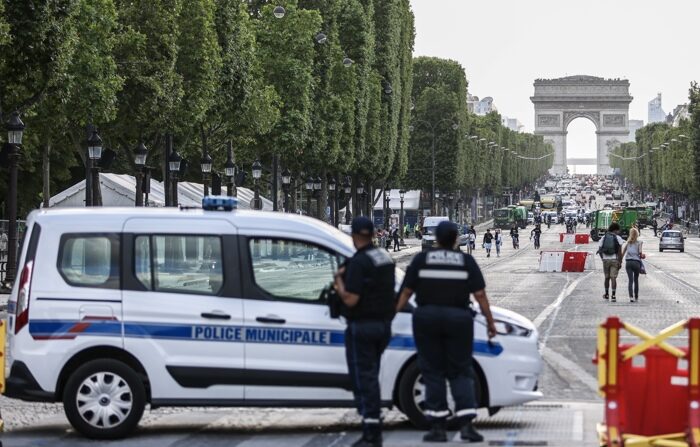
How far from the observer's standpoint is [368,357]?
41.8 ft

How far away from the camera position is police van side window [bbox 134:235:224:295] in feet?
45.3

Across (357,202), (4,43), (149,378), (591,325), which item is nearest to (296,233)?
(149,378)

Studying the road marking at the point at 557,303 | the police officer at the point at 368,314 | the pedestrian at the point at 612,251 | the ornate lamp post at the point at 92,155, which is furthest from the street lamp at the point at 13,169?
the police officer at the point at 368,314

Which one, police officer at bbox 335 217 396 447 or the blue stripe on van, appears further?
the blue stripe on van

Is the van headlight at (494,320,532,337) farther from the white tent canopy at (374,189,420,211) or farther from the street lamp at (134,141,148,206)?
the white tent canopy at (374,189,420,211)

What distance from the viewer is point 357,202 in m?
91.7

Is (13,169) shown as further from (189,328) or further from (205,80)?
(189,328)

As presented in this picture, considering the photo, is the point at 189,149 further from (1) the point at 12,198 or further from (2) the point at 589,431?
(2) the point at 589,431

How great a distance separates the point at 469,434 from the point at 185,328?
101 inches

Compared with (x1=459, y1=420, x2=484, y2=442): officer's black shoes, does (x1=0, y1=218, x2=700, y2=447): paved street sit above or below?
below

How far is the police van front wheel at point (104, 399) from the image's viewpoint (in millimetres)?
13477


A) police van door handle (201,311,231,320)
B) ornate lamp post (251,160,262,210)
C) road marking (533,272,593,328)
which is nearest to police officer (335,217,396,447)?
police van door handle (201,311,231,320)

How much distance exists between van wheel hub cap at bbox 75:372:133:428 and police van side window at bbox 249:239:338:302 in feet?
4.70

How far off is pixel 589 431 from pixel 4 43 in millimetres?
19839
